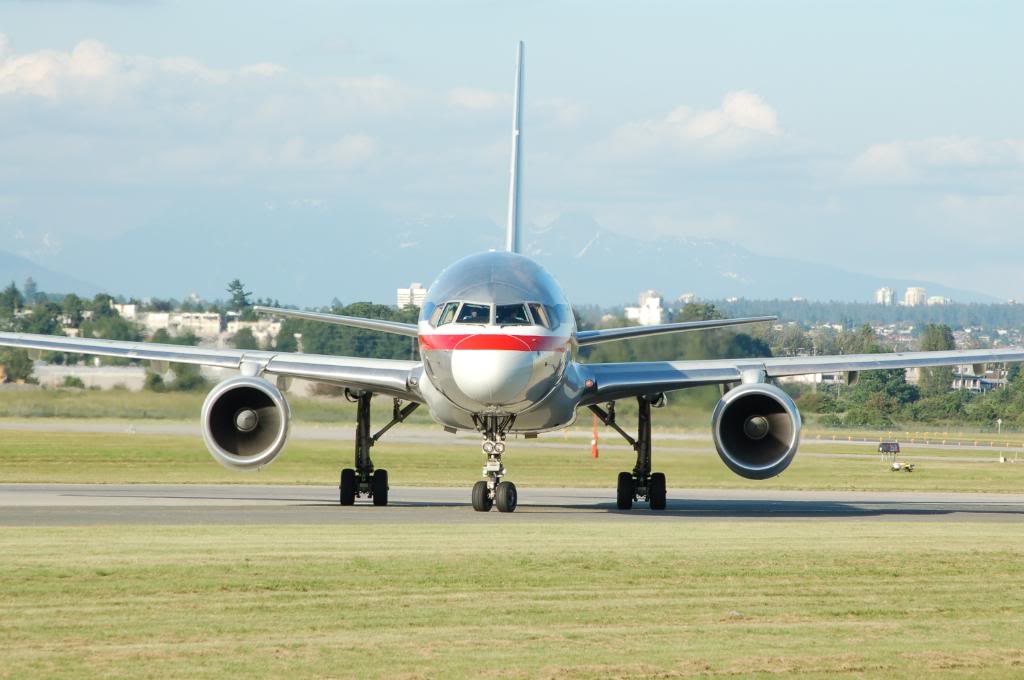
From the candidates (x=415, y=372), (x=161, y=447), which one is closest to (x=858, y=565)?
(x=415, y=372)

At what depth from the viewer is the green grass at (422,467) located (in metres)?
41.3

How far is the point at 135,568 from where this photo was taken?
16172 millimetres

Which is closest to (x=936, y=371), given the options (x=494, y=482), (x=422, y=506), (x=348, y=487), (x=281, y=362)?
(x=422, y=506)

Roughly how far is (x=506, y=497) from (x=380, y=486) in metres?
4.50

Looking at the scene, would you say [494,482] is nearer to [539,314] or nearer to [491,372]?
[491,372]

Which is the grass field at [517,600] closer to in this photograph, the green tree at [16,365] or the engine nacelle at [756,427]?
the engine nacelle at [756,427]

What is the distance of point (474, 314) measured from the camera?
2495 centimetres

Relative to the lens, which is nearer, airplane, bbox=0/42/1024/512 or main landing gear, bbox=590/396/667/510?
airplane, bbox=0/42/1024/512

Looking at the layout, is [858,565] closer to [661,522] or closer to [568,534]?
[568,534]

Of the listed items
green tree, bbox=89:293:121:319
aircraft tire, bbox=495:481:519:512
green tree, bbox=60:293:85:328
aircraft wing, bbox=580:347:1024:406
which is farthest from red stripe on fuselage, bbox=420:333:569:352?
green tree, bbox=60:293:85:328

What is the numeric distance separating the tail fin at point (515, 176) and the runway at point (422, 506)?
5.67 metres

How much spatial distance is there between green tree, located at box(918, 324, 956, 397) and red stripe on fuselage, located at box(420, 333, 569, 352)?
255 ft

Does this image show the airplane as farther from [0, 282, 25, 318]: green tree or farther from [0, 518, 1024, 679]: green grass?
[0, 282, 25, 318]: green tree

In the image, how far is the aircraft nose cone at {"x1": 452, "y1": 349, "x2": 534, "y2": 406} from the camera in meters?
24.6
